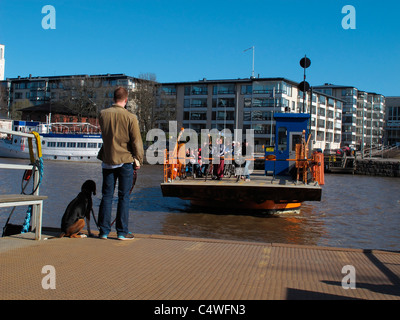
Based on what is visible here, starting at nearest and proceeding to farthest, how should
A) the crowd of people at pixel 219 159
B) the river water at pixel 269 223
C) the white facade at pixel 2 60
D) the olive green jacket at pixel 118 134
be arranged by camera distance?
the olive green jacket at pixel 118 134 → the river water at pixel 269 223 → the crowd of people at pixel 219 159 → the white facade at pixel 2 60

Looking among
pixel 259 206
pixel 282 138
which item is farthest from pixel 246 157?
pixel 282 138

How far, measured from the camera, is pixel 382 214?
1873 cm

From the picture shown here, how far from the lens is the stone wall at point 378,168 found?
5623cm

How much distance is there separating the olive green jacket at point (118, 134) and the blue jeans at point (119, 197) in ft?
0.58

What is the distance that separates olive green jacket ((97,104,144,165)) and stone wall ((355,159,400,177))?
55670 mm

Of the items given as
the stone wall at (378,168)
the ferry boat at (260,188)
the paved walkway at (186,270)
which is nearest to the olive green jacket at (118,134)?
the paved walkway at (186,270)

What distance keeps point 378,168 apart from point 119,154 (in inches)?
2257

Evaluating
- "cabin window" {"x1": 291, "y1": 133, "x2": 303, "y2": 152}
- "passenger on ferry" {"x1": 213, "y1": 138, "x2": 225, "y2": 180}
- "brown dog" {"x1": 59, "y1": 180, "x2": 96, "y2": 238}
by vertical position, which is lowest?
"brown dog" {"x1": 59, "y1": 180, "x2": 96, "y2": 238}

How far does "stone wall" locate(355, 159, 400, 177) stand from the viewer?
5623cm

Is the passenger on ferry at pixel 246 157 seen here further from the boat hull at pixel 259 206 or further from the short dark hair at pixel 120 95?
the short dark hair at pixel 120 95

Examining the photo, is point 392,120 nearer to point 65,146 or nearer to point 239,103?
point 239,103

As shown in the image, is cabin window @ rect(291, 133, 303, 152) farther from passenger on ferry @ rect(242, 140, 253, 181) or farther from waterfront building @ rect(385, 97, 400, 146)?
waterfront building @ rect(385, 97, 400, 146)

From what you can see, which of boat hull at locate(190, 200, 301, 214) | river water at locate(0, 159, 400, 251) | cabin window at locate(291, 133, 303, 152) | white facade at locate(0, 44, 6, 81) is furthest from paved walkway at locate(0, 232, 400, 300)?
white facade at locate(0, 44, 6, 81)

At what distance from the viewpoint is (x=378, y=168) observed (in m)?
57.7
